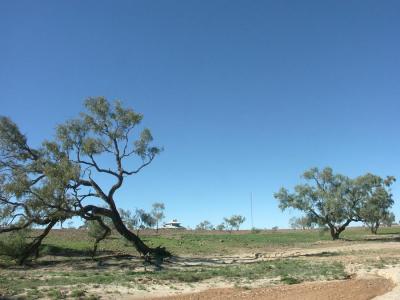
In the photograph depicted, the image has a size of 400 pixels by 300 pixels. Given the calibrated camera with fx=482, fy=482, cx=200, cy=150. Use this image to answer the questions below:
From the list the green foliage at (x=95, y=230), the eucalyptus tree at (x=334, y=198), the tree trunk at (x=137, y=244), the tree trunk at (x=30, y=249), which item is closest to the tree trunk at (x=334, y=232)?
the eucalyptus tree at (x=334, y=198)

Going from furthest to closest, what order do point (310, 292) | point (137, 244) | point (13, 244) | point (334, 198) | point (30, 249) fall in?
point (334, 198)
point (137, 244)
point (30, 249)
point (13, 244)
point (310, 292)

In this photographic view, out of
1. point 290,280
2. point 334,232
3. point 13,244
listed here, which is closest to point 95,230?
point 13,244

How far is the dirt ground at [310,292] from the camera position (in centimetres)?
1708

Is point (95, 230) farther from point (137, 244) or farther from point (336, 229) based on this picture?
point (336, 229)

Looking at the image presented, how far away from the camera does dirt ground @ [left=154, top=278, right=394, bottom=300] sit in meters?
17.1

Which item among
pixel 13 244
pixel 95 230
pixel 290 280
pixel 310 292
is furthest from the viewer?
pixel 95 230

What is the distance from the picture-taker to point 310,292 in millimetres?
17875

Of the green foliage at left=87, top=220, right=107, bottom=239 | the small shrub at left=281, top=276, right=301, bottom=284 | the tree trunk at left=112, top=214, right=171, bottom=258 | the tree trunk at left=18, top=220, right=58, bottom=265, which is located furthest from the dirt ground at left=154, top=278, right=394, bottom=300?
the green foliage at left=87, top=220, right=107, bottom=239

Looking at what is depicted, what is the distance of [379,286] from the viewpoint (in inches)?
771

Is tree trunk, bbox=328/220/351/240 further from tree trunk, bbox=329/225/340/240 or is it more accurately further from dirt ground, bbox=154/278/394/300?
dirt ground, bbox=154/278/394/300

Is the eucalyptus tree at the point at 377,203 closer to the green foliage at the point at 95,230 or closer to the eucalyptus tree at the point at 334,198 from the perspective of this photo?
the eucalyptus tree at the point at 334,198

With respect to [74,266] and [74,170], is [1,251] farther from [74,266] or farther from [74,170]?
[74,170]

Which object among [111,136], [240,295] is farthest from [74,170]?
[240,295]

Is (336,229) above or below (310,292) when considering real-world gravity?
above
